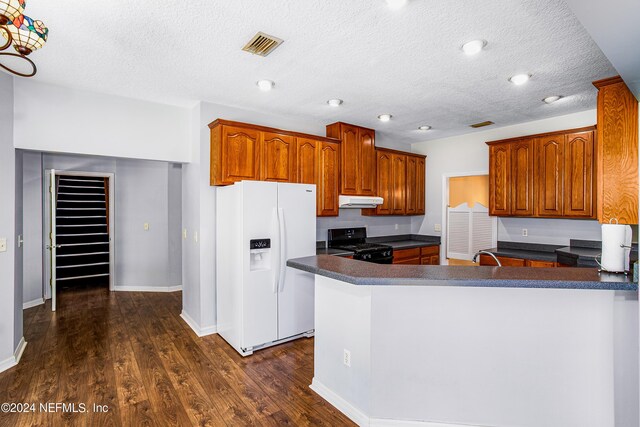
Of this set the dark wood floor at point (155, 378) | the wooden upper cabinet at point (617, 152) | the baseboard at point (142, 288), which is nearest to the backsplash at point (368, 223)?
the dark wood floor at point (155, 378)

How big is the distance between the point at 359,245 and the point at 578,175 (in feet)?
8.94

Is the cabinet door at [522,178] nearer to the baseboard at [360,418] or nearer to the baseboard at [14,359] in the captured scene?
the baseboard at [360,418]

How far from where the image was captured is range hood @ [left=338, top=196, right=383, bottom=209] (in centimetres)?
459

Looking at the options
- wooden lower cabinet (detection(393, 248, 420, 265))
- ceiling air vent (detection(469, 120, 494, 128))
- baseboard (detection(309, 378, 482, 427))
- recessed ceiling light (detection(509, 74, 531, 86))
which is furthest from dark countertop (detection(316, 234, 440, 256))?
recessed ceiling light (detection(509, 74, 531, 86))

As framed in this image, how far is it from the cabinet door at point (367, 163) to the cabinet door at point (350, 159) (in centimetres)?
7

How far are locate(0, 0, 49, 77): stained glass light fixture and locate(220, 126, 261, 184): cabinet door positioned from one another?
6.99ft

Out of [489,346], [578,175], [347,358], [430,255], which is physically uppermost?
[578,175]

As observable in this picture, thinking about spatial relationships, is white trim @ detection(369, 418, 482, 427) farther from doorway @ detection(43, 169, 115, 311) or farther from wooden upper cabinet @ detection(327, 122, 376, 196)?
doorway @ detection(43, 169, 115, 311)

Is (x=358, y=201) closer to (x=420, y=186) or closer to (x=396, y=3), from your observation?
(x=420, y=186)

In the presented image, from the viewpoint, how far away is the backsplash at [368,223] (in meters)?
4.93

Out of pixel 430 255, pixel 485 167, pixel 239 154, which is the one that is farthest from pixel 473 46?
pixel 430 255

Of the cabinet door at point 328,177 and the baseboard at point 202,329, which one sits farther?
the cabinet door at point 328,177

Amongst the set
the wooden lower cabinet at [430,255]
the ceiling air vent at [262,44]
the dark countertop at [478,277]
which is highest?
the ceiling air vent at [262,44]

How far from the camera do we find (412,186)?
18.6 ft
